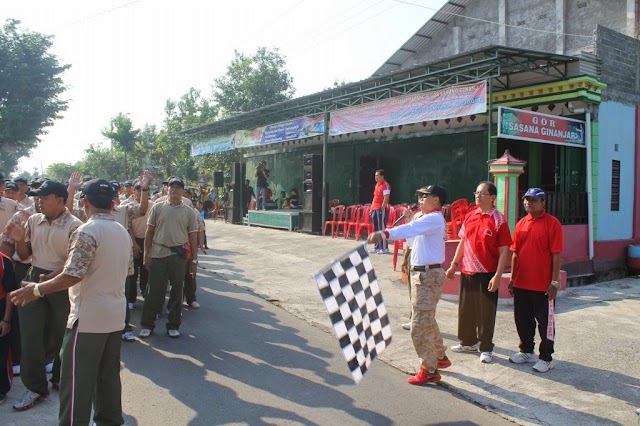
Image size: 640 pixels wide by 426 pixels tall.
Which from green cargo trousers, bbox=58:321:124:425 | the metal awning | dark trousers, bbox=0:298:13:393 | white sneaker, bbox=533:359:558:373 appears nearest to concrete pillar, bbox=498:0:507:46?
the metal awning

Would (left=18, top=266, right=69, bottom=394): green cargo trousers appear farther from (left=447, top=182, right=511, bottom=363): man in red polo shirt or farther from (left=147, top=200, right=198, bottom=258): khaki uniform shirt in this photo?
(left=447, top=182, right=511, bottom=363): man in red polo shirt

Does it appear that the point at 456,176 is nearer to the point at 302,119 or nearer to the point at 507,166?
the point at 302,119

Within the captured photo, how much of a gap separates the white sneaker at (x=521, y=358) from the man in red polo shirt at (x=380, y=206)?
6329 millimetres

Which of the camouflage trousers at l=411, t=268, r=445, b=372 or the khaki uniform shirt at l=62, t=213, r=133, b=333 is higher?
the khaki uniform shirt at l=62, t=213, r=133, b=333

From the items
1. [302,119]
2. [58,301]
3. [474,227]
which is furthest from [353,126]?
[58,301]

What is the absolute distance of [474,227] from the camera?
5.27 m

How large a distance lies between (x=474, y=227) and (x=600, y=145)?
725 centimetres

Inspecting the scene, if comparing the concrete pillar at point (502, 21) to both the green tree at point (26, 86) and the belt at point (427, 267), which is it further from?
the green tree at point (26, 86)

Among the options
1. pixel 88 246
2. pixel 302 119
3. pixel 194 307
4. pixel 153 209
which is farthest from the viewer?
pixel 302 119

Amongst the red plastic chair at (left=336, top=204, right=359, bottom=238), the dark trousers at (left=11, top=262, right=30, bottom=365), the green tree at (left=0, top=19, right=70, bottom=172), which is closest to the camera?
the dark trousers at (left=11, top=262, right=30, bottom=365)

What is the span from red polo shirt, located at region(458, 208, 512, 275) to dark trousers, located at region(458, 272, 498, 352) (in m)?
0.11

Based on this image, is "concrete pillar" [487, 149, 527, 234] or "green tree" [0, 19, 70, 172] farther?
"green tree" [0, 19, 70, 172]

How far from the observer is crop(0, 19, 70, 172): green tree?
91.8 ft

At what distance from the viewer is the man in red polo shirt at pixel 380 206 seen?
11594mm
